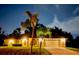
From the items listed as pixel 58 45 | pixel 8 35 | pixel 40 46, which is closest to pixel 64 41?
pixel 58 45

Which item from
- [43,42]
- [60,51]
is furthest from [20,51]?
[60,51]

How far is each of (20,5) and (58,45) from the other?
0.72 m

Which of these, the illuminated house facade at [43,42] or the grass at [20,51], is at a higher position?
the illuminated house facade at [43,42]

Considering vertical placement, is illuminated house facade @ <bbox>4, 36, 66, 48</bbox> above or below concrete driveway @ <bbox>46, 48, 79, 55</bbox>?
above

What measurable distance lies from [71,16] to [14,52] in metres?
0.88

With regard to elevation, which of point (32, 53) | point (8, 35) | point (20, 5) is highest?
point (20, 5)

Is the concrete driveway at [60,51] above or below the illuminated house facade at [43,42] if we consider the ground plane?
below

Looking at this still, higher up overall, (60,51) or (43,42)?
(43,42)

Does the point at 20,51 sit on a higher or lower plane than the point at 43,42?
lower

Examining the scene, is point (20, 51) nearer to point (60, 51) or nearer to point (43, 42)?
A: point (43, 42)

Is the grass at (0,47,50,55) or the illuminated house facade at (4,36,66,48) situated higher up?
the illuminated house facade at (4,36,66,48)
